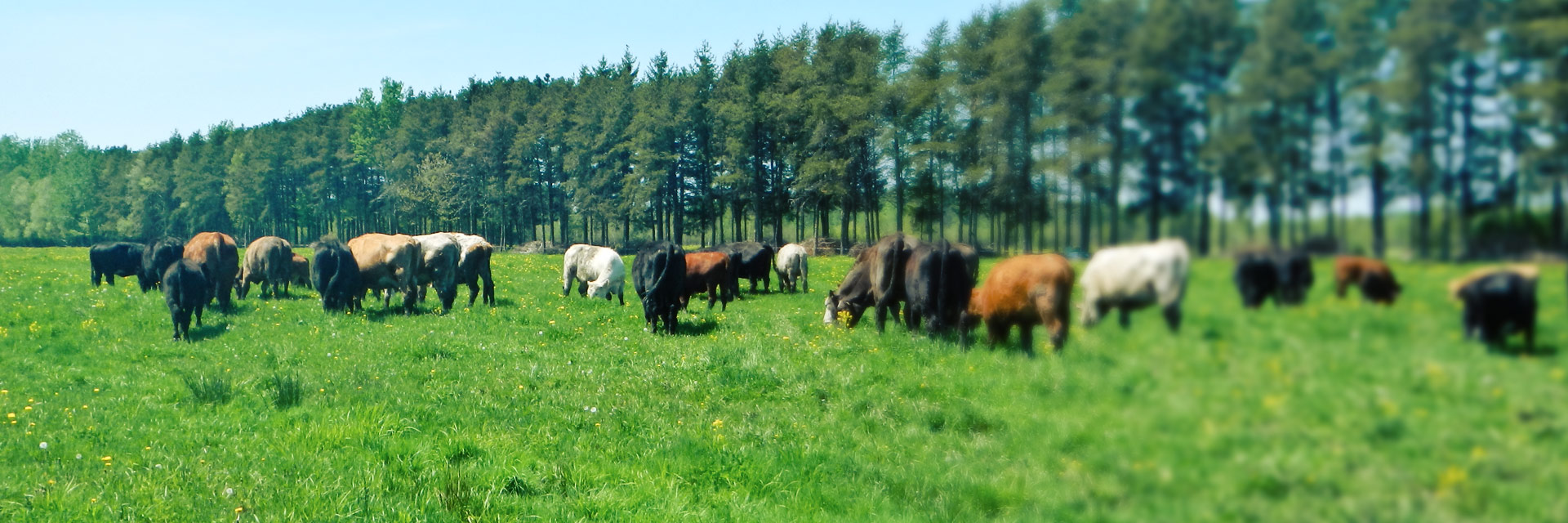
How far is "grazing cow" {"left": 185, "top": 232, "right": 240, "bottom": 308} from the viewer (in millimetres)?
18391

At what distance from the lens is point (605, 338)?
1297 cm

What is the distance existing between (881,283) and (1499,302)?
32.9ft

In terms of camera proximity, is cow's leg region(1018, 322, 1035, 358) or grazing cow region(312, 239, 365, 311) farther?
grazing cow region(312, 239, 365, 311)

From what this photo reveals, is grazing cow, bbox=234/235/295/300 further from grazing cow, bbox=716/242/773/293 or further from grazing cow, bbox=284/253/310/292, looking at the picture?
grazing cow, bbox=716/242/773/293

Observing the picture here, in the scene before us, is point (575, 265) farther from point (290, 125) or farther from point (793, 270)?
point (290, 125)

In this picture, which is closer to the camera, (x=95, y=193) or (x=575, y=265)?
(x=575, y=265)

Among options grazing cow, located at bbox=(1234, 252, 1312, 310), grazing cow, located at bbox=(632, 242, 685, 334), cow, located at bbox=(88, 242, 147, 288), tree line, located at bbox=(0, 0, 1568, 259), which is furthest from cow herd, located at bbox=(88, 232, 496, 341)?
grazing cow, located at bbox=(1234, 252, 1312, 310)

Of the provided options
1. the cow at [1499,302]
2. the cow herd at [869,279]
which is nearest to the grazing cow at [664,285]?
the cow herd at [869,279]

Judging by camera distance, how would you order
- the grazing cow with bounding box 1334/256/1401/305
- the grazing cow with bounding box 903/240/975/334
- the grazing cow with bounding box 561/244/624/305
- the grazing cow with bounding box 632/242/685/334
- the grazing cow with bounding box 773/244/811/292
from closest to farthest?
1. the grazing cow with bounding box 1334/256/1401/305
2. the grazing cow with bounding box 903/240/975/334
3. the grazing cow with bounding box 632/242/685/334
4. the grazing cow with bounding box 561/244/624/305
5. the grazing cow with bounding box 773/244/811/292

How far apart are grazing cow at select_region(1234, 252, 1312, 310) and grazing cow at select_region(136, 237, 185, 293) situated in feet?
83.5

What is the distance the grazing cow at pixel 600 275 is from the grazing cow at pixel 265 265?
706cm

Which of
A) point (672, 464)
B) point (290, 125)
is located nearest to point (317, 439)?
point (672, 464)

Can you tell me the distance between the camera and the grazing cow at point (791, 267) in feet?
→ 72.8

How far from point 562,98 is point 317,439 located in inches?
2028
